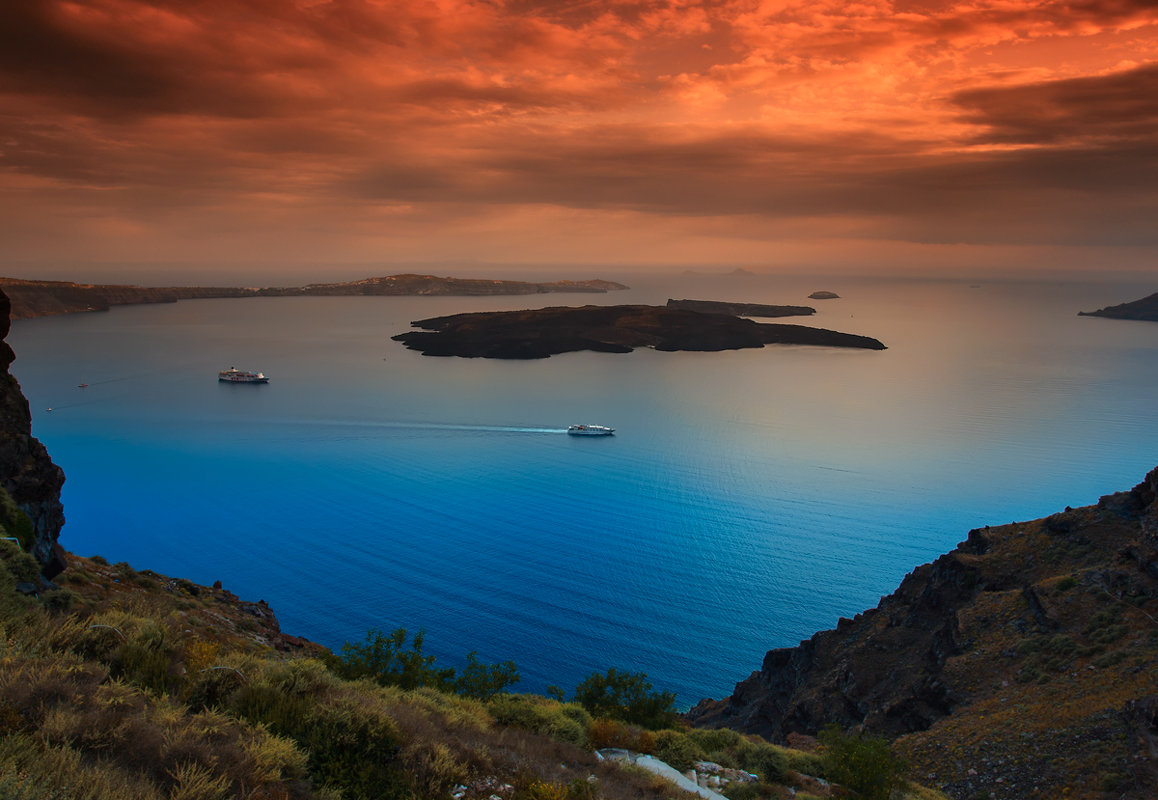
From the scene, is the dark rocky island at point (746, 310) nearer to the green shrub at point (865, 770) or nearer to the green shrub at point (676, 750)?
the green shrub at point (865, 770)

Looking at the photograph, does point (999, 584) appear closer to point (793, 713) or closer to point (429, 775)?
point (793, 713)

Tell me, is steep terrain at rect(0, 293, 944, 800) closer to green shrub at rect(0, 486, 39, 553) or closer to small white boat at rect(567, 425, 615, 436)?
green shrub at rect(0, 486, 39, 553)

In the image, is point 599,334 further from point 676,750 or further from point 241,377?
point 676,750

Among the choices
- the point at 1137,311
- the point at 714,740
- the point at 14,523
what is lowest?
the point at 714,740

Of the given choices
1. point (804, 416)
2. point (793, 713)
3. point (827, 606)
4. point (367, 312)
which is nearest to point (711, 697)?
point (793, 713)

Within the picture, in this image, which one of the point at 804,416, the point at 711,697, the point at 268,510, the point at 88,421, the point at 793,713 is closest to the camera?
the point at 793,713

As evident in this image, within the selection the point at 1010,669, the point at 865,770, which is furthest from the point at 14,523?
the point at 1010,669
